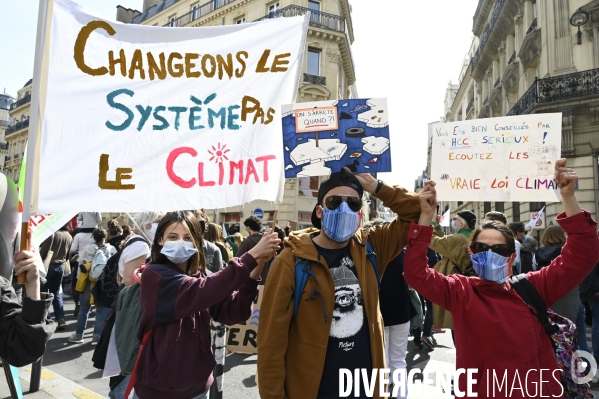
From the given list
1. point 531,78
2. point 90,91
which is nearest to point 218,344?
point 90,91

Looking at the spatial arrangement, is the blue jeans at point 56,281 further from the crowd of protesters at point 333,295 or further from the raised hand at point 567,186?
the raised hand at point 567,186

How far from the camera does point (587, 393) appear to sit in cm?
213

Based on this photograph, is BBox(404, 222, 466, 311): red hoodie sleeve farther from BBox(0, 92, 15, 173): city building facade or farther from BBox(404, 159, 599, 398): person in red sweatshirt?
BBox(0, 92, 15, 173): city building facade

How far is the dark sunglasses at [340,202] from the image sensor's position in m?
2.34

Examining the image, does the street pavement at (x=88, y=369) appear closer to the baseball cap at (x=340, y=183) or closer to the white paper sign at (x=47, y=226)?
the white paper sign at (x=47, y=226)

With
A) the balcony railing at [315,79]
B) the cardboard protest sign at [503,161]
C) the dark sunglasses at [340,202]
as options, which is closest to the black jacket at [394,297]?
the cardboard protest sign at [503,161]

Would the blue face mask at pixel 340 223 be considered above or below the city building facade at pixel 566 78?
below

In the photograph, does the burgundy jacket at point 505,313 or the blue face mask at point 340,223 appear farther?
the blue face mask at point 340,223

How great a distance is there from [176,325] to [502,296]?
174 centimetres

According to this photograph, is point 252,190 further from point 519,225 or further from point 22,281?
point 519,225

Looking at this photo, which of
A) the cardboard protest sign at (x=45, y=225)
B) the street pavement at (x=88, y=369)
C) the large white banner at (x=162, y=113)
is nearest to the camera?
the large white banner at (x=162, y=113)

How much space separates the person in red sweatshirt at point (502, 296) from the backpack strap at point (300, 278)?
58 centimetres

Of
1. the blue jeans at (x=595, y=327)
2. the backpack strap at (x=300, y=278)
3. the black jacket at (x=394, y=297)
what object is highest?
the backpack strap at (x=300, y=278)

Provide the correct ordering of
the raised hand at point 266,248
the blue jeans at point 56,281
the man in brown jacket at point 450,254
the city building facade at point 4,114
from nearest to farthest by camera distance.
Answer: the raised hand at point 266,248 → the man in brown jacket at point 450,254 → the blue jeans at point 56,281 → the city building facade at point 4,114
